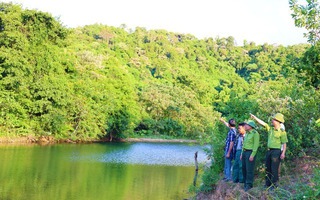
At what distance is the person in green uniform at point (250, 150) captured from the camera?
6.88 metres

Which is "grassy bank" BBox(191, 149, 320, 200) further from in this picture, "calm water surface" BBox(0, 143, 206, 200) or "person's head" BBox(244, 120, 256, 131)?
"calm water surface" BBox(0, 143, 206, 200)

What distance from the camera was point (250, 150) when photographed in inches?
277

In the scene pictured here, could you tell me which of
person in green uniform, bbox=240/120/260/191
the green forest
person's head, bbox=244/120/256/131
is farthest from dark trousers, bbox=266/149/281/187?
the green forest

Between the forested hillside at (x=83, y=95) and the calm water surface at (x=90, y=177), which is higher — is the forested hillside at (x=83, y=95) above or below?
above

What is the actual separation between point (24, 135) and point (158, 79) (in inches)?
1194

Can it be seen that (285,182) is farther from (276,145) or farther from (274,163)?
(276,145)

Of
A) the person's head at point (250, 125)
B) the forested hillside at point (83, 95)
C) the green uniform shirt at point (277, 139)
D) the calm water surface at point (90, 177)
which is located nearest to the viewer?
the green uniform shirt at point (277, 139)

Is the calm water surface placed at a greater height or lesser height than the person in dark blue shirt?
lesser

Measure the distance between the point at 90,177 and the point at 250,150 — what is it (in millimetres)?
9637

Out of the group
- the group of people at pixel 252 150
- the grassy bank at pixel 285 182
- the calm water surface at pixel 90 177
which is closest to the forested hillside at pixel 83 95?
the group of people at pixel 252 150

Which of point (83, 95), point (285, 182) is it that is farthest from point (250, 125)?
point (83, 95)

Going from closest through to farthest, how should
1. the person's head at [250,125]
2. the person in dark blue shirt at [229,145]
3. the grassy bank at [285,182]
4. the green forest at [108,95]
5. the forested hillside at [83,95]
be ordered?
the grassy bank at [285,182] → the person's head at [250,125] → the green forest at [108,95] → the person in dark blue shirt at [229,145] → the forested hillside at [83,95]

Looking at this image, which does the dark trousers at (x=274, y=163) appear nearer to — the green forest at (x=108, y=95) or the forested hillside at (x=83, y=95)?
the green forest at (x=108, y=95)

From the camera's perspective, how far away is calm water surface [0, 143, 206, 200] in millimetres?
12188
